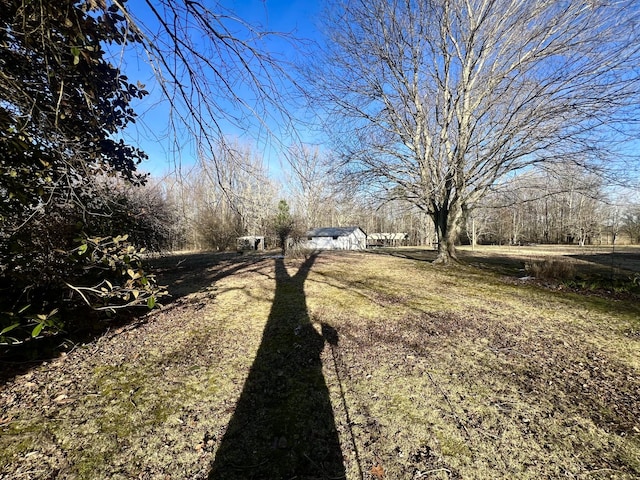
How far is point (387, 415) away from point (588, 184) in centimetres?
1002

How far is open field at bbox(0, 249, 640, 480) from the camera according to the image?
1774 millimetres

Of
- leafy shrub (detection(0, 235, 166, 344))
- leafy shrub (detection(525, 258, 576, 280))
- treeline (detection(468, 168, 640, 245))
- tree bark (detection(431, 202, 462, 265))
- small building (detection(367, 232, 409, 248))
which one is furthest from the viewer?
small building (detection(367, 232, 409, 248))

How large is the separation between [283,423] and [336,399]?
0.50m

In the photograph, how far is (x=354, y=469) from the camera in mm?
1740

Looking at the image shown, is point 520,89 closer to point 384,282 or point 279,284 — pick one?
point 384,282

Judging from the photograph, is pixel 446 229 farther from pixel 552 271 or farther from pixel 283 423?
pixel 283 423

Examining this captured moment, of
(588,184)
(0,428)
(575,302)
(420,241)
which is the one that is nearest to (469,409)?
(0,428)

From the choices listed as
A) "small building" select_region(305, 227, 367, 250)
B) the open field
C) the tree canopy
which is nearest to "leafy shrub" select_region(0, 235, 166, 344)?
the tree canopy

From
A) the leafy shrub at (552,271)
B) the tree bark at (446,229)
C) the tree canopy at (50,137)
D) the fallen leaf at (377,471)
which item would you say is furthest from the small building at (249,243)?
the fallen leaf at (377,471)

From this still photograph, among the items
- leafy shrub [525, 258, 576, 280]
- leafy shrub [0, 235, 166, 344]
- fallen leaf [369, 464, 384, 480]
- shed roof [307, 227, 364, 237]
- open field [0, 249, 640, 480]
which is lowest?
fallen leaf [369, 464, 384, 480]

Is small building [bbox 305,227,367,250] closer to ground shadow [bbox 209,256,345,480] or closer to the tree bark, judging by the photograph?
the tree bark

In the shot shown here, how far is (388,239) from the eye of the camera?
5091 cm

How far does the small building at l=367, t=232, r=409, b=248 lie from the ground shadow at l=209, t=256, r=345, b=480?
147 feet

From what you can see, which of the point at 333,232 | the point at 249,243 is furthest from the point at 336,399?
the point at 333,232
